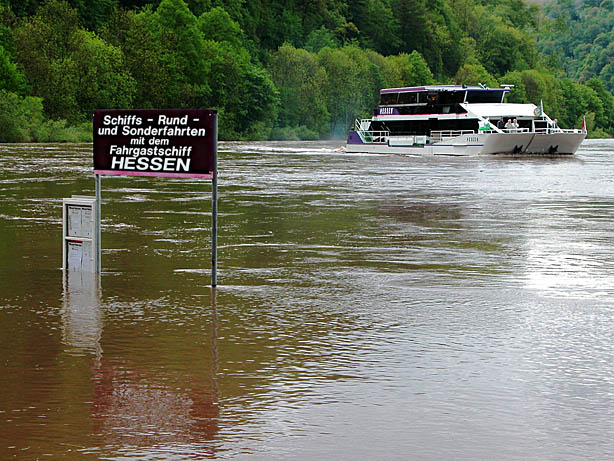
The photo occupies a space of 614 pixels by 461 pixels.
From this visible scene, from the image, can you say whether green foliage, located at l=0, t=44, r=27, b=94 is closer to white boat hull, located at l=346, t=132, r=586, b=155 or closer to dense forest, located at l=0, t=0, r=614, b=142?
dense forest, located at l=0, t=0, r=614, b=142

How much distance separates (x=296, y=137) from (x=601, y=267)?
112209mm

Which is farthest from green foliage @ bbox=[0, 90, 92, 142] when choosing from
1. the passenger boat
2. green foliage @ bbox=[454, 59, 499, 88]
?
green foliage @ bbox=[454, 59, 499, 88]

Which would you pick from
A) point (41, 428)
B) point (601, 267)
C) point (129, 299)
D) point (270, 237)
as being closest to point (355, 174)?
point (270, 237)

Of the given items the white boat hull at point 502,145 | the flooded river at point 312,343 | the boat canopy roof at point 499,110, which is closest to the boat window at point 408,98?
the white boat hull at point 502,145

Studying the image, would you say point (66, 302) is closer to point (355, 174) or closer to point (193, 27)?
point (355, 174)

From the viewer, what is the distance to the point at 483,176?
40156mm

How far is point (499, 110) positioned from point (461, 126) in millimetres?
2654

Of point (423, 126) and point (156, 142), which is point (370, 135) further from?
point (156, 142)

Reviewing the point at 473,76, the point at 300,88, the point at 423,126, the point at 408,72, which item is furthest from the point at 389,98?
the point at 473,76

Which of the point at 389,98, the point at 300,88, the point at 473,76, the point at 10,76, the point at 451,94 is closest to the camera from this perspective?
the point at 451,94

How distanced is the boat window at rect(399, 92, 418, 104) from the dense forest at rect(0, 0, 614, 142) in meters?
29.7

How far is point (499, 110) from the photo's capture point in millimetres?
67125

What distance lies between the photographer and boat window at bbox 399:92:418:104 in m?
71.2

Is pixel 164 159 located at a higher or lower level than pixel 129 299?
higher
